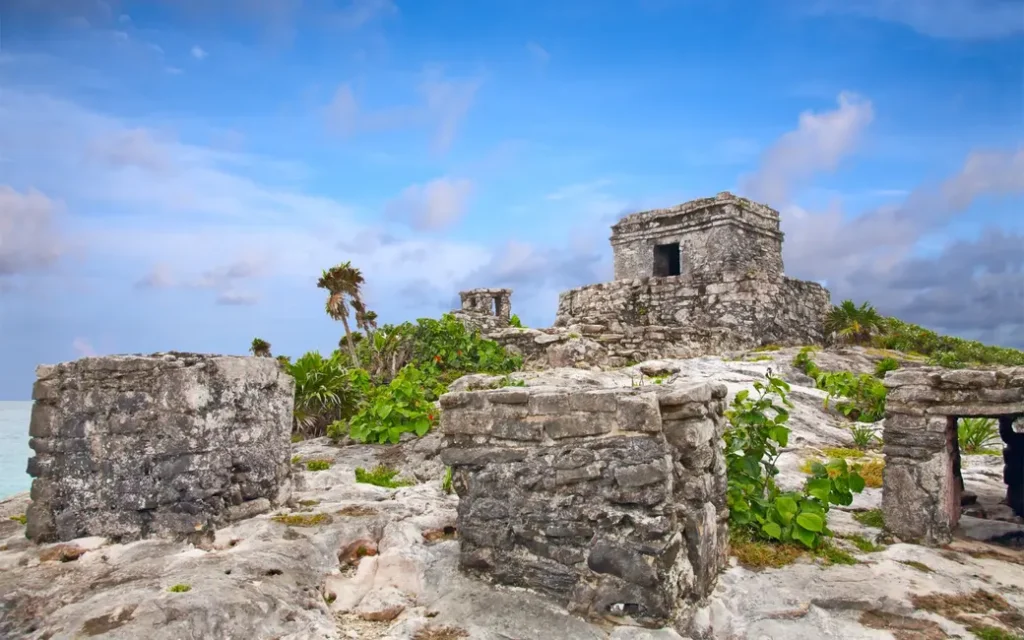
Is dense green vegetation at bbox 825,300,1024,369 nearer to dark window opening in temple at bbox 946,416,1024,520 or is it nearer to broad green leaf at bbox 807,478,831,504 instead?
dark window opening in temple at bbox 946,416,1024,520

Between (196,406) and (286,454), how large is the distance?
43.3 inches

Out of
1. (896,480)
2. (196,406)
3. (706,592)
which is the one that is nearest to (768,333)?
(896,480)

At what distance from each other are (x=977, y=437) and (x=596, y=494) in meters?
7.77

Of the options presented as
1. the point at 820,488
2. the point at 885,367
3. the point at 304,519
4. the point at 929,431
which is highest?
the point at 885,367

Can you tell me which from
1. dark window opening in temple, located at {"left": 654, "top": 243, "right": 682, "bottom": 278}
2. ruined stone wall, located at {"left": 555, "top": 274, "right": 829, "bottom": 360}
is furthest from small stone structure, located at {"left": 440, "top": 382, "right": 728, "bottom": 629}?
dark window opening in temple, located at {"left": 654, "top": 243, "right": 682, "bottom": 278}

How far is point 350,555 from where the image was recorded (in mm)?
5762

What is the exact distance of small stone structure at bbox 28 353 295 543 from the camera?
5.88 metres

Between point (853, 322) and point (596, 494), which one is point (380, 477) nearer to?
point (596, 494)

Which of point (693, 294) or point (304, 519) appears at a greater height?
point (693, 294)

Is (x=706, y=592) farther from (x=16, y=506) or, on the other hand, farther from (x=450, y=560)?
(x=16, y=506)

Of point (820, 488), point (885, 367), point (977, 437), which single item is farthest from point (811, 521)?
point (885, 367)

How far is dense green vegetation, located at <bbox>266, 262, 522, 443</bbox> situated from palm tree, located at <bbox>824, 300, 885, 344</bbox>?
8.72m

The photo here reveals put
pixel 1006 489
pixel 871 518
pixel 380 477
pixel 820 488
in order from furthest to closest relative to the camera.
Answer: pixel 1006 489 → pixel 380 477 → pixel 871 518 → pixel 820 488

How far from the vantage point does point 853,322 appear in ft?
56.9
